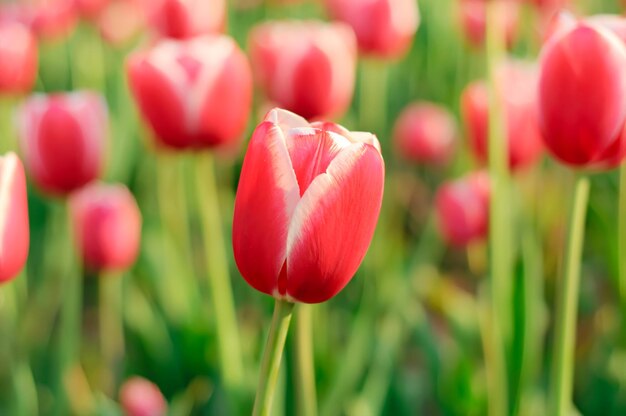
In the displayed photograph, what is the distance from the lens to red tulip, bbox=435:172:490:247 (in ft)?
4.54

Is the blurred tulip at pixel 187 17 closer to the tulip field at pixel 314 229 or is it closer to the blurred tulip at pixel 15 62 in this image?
the tulip field at pixel 314 229

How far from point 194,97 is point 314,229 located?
53 centimetres

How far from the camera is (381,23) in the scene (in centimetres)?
151

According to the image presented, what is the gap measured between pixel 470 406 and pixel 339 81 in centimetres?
48

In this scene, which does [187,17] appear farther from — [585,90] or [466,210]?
[585,90]

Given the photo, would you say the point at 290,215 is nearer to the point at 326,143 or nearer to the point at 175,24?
the point at 326,143

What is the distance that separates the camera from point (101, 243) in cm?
133

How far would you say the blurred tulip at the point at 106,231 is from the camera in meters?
1.33

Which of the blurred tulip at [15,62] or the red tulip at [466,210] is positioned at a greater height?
the blurred tulip at [15,62]

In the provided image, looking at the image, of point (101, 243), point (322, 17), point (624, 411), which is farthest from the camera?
point (322, 17)

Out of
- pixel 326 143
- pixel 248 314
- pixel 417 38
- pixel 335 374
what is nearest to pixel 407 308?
pixel 335 374

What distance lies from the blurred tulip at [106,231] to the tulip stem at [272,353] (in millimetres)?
786

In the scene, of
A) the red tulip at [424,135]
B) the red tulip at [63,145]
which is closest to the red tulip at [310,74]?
the red tulip at [63,145]

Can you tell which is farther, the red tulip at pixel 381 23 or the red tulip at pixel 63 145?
the red tulip at pixel 381 23
